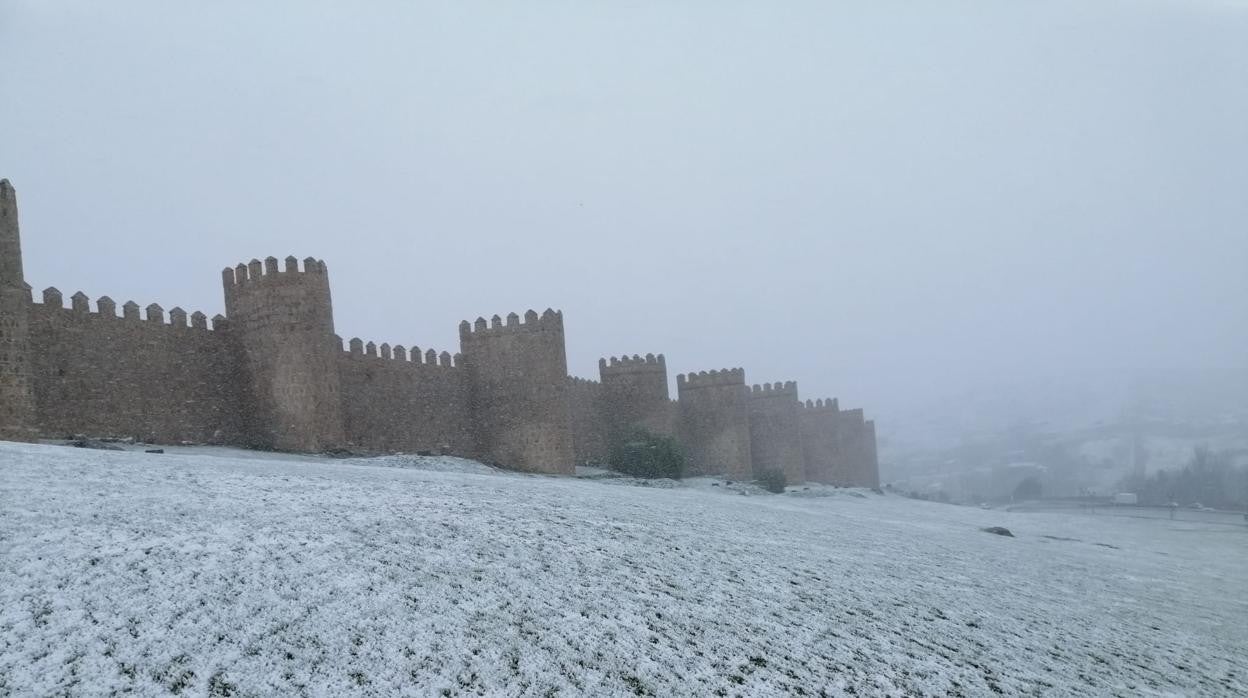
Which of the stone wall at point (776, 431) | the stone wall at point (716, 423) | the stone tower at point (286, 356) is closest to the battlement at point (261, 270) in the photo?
the stone tower at point (286, 356)

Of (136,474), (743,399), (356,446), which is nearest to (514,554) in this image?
(136,474)

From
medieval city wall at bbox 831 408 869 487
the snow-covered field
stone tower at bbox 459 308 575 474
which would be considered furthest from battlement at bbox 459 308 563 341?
medieval city wall at bbox 831 408 869 487

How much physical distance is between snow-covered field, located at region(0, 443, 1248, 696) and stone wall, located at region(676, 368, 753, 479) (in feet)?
82.1

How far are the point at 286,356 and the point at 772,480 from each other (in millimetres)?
18577

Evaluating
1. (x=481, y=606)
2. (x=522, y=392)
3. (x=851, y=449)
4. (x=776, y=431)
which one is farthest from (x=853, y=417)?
(x=481, y=606)

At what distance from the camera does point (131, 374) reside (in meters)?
17.1

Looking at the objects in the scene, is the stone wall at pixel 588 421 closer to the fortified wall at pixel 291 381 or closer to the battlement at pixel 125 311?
the fortified wall at pixel 291 381

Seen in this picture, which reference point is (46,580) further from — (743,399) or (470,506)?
(743,399)

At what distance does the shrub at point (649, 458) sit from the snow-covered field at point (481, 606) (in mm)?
19384

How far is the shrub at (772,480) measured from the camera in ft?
101

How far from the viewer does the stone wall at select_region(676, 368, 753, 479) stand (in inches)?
1346

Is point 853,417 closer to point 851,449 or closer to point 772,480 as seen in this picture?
point 851,449

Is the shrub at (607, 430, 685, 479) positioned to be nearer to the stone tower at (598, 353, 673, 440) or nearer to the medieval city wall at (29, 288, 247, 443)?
the stone tower at (598, 353, 673, 440)

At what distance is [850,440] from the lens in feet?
163
